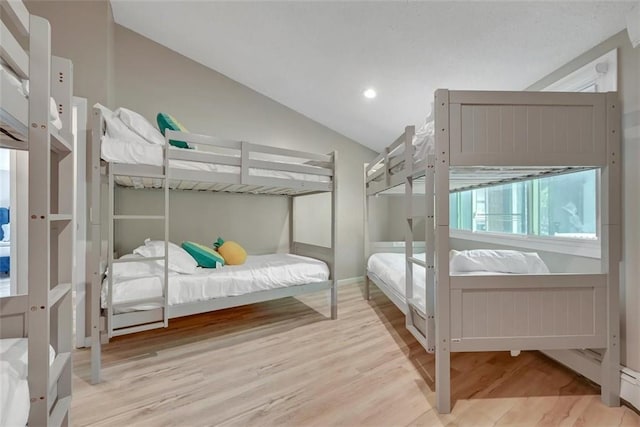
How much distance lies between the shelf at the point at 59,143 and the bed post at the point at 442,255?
1.74 m

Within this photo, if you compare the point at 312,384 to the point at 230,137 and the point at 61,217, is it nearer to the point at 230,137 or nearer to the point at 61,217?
the point at 61,217

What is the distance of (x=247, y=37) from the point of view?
271cm

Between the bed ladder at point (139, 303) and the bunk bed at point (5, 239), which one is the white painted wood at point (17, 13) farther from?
the bunk bed at point (5, 239)

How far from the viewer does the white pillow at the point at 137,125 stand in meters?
2.00

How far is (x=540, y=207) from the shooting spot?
2654 millimetres

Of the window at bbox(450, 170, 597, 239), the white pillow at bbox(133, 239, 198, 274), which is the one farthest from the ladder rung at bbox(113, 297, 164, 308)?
the window at bbox(450, 170, 597, 239)

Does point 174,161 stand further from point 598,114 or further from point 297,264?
point 598,114

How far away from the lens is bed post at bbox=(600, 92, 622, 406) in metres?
1.57

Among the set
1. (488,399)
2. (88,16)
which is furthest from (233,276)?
(88,16)

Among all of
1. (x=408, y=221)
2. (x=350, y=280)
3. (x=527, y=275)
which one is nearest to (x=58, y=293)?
(x=408, y=221)

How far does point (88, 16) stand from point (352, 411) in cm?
358

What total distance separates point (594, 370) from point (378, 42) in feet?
8.73

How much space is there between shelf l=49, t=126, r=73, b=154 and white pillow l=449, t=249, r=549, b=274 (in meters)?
2.13

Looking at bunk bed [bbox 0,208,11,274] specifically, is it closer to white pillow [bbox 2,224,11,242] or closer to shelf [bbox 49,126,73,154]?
white pillow [bbox 2,224,11,242]
